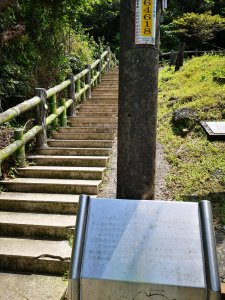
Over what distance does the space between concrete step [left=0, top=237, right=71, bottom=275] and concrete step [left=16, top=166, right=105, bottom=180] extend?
132cm

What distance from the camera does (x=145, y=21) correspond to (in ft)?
5.33

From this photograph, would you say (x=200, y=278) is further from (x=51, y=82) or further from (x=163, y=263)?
(x=51, y=82)

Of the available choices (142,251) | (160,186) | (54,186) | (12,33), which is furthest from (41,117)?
(142,251)

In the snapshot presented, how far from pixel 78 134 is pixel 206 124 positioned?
3.19m

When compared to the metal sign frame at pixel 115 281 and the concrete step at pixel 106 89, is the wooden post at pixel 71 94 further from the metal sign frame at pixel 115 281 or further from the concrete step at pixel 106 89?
the metal sign frame at pixel 115 281

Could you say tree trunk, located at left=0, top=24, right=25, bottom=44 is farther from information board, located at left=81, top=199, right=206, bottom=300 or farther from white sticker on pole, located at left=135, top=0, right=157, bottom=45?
information board, located at left=81, top=199, right=206, bottom=300

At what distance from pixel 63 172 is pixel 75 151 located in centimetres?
85

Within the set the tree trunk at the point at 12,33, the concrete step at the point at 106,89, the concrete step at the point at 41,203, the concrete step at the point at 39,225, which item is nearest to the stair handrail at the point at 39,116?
the concrete step at the point at 41,203

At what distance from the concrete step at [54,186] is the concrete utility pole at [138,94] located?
260 cm

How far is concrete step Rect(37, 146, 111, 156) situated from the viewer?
5.48 meters

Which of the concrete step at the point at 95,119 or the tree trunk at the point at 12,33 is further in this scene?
the concrete step at the point at 95,119

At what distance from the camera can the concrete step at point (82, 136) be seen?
244 inches

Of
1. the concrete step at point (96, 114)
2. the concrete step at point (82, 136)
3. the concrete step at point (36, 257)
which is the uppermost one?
the concrete step at point (96, 114)

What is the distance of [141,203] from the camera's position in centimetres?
165
